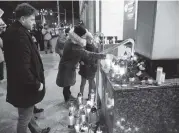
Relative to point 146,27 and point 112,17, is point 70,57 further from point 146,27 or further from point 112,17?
point 112,17

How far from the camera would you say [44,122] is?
423 centimetres

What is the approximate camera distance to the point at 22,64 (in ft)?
8.57

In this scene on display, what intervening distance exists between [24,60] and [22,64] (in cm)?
6

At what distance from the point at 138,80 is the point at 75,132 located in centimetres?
168

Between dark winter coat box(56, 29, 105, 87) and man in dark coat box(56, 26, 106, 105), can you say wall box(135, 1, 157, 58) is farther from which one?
dark winter coat box(56, 29, 105, 87)

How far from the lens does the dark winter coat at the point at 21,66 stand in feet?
8.56

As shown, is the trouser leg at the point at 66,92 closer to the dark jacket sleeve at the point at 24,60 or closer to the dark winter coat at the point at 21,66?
the dark winter coat at the point at 21,66

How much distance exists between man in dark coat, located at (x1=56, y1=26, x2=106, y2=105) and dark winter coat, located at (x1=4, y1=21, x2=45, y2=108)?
1.22 metres

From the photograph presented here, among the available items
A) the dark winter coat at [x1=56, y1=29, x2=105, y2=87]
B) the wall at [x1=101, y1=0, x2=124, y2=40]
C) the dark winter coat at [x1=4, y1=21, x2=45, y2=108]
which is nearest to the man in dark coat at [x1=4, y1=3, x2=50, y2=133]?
the dark winter coat at [x1=4, y1=21, x2=45, y2=108]

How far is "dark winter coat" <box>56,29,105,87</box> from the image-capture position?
4.06m

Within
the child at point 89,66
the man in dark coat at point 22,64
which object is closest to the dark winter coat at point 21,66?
the man in dark coat at point 22,64

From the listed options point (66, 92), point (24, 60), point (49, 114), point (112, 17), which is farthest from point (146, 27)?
point (112, 17)

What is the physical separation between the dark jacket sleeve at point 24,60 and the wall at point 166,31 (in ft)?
6.12

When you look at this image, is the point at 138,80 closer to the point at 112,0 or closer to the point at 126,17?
the point at 126,17
